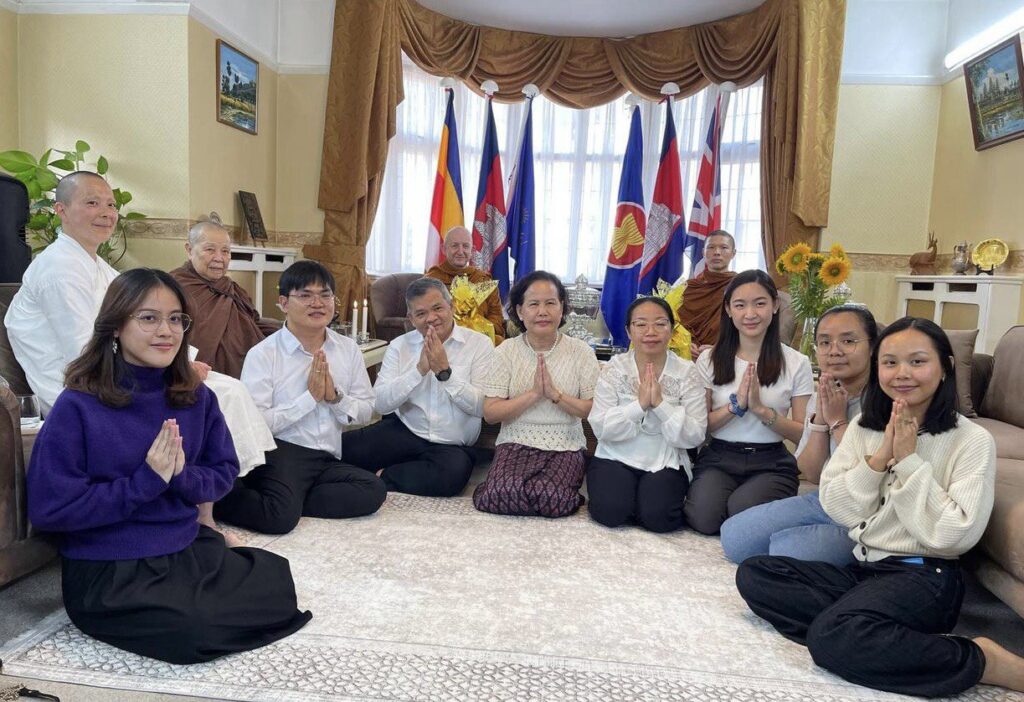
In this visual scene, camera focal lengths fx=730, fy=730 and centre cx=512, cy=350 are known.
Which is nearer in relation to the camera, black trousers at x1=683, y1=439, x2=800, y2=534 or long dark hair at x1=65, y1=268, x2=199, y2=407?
long dark hair at x1=65, y1=268, x2=199, y2=407

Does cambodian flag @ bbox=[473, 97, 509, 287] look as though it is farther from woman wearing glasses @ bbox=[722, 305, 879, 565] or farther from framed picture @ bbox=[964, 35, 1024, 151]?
woman wearing glasses @ bbox=[722, 305, 879, 565]

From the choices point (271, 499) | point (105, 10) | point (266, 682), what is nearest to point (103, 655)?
point (266, 682)

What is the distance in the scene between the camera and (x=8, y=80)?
15.9ft

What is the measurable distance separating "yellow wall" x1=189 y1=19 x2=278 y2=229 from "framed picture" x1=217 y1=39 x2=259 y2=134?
59mm

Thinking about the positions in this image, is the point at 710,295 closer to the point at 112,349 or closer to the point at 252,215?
the point at 252,215

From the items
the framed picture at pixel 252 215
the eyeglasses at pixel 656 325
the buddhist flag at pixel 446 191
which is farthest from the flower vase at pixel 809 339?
the framed picture at pixel 252 215

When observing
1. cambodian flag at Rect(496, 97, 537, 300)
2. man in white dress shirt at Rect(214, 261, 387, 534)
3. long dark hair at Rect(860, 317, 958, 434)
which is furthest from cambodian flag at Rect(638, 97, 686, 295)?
long dark hair at Rect(860, 317, 958, 434)

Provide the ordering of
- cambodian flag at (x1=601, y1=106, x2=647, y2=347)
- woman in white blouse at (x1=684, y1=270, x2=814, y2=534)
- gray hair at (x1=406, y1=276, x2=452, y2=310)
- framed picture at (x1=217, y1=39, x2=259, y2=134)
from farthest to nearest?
cambodian flag at (x1=601, y1=106, x2=647, y2=347)
framed picture at (x1=217, y1=39, x2=259, y2=134)
gray hair at (x1=406, y1=276, x2=452, y2=310)
woman in white blouse at (x1=684, y1=270, x2=814, y2=534)

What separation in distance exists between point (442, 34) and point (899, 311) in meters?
4.62

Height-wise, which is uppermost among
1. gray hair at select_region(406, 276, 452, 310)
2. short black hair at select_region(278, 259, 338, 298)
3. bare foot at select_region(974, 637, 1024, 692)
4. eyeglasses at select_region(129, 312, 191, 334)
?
short black hair at select_region(278, 259, 338, 298)

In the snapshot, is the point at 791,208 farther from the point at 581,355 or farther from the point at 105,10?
the point at 105,10

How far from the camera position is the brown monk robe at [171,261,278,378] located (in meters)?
3.30

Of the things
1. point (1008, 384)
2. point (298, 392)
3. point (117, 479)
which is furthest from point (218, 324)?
point (1008, 384)

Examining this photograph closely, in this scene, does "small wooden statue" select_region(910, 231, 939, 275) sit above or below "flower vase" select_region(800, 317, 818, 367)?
above
